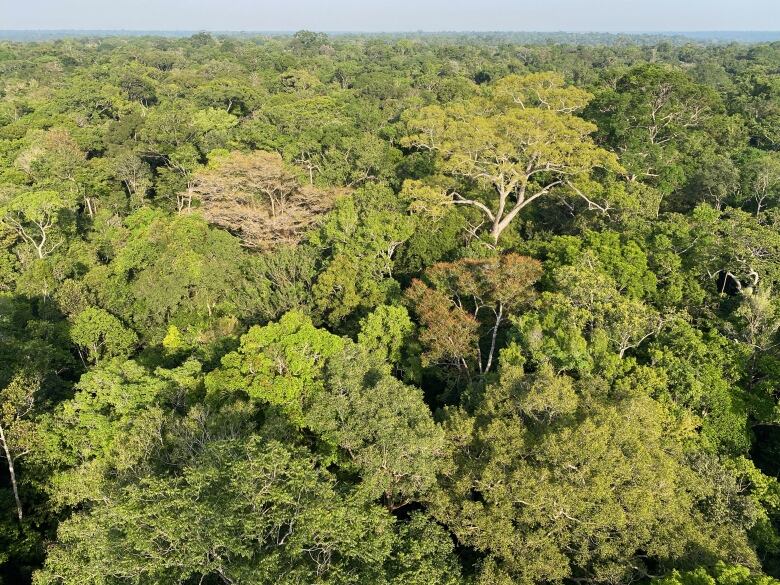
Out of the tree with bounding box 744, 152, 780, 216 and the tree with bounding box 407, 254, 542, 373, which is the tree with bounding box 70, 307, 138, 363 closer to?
the tree with bounding box 407, 254, 542, 373

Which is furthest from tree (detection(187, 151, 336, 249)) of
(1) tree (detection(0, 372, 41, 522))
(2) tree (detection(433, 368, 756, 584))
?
(2) tree (detection(433, 368, 756, 584))

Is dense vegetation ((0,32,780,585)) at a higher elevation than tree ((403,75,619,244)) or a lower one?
lower

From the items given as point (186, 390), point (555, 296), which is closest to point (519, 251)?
point (555, 296)

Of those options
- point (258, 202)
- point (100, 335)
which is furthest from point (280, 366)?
point (258, 202)

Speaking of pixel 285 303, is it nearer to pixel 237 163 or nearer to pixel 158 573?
pixel 237 163

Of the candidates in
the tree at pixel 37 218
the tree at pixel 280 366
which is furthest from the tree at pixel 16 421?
the tree at pixel 37 218

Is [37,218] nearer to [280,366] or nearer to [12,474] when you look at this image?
[12,474]
